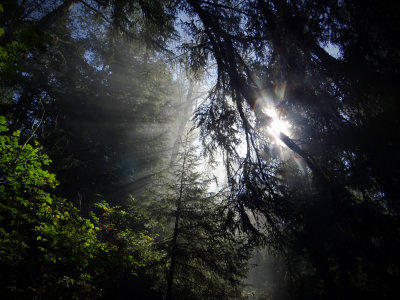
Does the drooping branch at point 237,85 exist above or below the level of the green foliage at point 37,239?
above

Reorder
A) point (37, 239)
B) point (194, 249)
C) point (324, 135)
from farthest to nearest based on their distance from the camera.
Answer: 1. point (194, 249)
2. point (324, 135)
3. point (37, 239)

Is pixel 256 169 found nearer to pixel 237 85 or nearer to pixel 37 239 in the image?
pixel 237 85

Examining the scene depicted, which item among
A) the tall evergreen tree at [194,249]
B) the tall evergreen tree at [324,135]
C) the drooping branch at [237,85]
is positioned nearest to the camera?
the tall evergreen tree at [324,135]

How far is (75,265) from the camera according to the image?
10.6 feet

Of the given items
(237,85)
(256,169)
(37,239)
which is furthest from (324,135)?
(37,239)

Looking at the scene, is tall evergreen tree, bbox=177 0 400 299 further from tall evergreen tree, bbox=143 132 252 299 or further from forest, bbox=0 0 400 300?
tall evergreen tree, bbox=143 132 252 299

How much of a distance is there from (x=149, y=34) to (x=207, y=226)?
19.4ft

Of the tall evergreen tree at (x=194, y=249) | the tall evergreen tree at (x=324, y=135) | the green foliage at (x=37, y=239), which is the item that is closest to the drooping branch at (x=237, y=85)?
the tall evergreen tree at (x=324, y=135)

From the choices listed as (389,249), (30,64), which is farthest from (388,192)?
(30,64)

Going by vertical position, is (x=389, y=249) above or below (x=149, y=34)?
below

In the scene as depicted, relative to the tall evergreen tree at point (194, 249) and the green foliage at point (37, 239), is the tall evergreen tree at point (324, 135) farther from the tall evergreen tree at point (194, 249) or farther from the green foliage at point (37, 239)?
the green foliage at point (37, 239)

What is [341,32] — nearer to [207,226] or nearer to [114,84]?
[207,226]

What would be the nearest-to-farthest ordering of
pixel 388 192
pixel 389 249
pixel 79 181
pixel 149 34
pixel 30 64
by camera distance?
pixel 389 249 < pixel 388 192 < pixel 149 34 < pixel 79 181 < pixel 30 64

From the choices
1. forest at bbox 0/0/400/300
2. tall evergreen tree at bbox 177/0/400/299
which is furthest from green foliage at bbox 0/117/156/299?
tall evergreen tree at bbox 177/0/400/299
